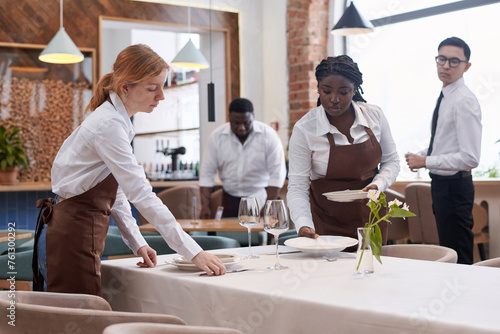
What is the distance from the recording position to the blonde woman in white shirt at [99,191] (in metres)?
Answer: 1.97

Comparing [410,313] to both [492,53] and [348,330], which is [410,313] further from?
[492,53]

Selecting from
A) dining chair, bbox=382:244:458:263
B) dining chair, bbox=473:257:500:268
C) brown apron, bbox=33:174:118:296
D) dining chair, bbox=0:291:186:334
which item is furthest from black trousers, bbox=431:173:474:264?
dining chair, bbox=0:291:186:334

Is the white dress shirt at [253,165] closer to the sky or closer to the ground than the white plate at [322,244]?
closer to the sky

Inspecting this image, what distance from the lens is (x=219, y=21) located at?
24.9 feet

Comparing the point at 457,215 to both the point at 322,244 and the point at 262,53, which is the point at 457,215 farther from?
the point at 262,53

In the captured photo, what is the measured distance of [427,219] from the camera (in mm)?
4973

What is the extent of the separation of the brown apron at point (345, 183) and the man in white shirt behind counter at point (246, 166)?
2171 mm

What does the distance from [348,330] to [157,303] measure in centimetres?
71

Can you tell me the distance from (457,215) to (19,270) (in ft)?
8.14

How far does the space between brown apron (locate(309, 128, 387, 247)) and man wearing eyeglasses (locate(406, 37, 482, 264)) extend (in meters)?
1.16

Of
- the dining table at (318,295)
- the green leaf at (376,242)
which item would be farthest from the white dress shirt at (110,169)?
the green leaf at (376,242)

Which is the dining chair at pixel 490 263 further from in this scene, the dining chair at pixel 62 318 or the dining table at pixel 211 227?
the dining table at pixel 211 227

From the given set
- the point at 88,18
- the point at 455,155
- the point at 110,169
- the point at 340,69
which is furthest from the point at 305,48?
the point at 110,169

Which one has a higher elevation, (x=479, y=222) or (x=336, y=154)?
(x=336, y=154)
